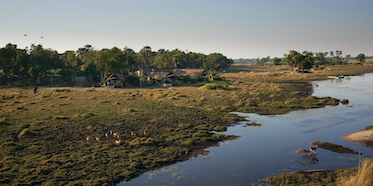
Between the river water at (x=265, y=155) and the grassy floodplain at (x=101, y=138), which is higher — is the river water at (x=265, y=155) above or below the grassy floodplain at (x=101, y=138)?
below

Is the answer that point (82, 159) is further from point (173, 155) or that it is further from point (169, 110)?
point (169, 110)

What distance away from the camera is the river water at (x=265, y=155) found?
48.5 ft

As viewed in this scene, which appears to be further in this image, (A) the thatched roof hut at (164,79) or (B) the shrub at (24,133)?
(A) the thatched roof hut at (164,79)

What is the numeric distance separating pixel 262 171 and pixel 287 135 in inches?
346

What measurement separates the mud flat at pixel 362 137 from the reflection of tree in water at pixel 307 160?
613 centimetres

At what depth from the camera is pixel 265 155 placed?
18219mm

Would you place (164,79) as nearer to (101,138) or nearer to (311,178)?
(101,138)

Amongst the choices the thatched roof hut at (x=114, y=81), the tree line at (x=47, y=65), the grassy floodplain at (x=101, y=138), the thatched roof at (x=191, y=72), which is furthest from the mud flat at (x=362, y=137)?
the thatched roof at (x=191, y=72)

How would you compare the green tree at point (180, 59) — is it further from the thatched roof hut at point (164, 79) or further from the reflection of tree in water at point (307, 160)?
the reflection of tree in water at point (307, 160)

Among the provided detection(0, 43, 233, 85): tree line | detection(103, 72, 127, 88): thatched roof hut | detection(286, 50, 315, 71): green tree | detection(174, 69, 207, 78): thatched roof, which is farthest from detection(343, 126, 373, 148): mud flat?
detection(286, 50, 315, 71): green tree

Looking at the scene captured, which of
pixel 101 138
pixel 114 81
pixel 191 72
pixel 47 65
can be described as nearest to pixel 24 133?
pixel 101 138

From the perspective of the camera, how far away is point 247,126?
25.7 m

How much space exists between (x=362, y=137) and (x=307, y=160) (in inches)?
333

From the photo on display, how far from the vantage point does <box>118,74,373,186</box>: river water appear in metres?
14.8
